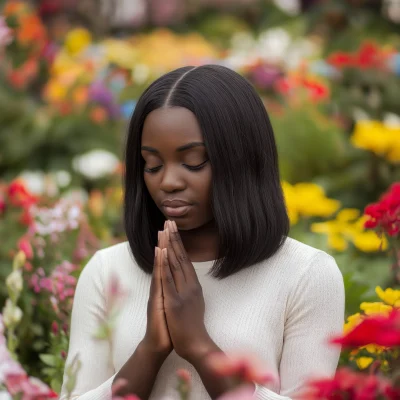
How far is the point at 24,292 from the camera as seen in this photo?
3377mm

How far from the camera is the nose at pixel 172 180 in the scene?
81.1 inches

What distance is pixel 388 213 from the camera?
254cm

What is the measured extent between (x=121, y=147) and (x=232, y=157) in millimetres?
4470

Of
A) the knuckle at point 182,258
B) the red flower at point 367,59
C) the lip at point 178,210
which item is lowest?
the red flower at point 367,59

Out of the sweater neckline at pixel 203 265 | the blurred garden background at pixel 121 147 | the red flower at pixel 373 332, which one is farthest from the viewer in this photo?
the blurred garden background at pixel 121 147

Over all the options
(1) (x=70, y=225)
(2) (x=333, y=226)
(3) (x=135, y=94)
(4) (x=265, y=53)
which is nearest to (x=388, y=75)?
(4) (x=265, y=53)

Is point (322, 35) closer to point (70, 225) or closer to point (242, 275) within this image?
point (70, 225)

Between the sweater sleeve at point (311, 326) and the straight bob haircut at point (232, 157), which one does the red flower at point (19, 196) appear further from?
the sweater sleeve at point (311, 326)

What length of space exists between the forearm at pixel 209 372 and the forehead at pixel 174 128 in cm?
48

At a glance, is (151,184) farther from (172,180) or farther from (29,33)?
(29,33)

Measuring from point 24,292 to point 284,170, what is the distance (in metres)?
2.37

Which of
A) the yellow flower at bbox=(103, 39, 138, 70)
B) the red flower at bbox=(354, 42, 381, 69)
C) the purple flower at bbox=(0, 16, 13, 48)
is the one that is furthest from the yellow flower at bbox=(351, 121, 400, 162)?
the yellow flower at bbox=(103, 39, 138, 70)

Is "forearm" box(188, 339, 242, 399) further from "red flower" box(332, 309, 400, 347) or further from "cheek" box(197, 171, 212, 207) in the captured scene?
"red flower" box(332, 309, 400, 347)

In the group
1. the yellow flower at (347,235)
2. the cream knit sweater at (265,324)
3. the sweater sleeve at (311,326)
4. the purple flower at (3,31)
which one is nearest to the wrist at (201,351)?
the cream knit sweater at (265,324)
